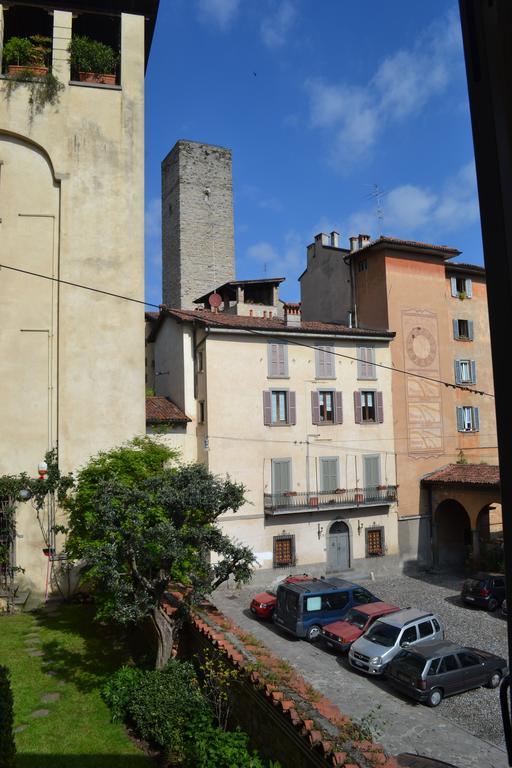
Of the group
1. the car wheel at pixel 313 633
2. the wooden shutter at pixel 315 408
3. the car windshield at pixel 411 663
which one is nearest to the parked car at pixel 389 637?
the car windshield at pixel 411 663

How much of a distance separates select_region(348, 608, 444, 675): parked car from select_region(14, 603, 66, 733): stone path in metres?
7.96

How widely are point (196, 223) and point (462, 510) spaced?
3323 cm

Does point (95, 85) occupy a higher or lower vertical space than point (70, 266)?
higher

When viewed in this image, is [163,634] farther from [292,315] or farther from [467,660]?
[292,315]

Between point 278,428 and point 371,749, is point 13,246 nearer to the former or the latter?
point 278,428

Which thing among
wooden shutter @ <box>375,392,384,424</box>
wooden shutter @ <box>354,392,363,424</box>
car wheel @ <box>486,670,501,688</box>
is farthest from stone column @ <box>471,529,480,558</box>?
car wheel @ <box>486,670,501,688</box>

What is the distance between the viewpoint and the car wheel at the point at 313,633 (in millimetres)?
18641

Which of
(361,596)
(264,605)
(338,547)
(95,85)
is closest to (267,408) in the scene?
(338,547)

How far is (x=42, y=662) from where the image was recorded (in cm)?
1314

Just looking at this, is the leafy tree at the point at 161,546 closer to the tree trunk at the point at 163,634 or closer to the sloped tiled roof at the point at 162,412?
the tree trunk at the point at 163,634

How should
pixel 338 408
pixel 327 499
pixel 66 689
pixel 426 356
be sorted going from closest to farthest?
pixel 66 689 → pixel 327 499 → pixel 338 408 → pixel 426 356

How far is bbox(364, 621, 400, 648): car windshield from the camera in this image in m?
16.1

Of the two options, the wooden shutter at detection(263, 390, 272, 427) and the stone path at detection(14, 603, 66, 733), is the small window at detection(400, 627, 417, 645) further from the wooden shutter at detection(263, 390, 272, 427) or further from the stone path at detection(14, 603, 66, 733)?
the wooden shutter at detection(263, 390, 272, 427)

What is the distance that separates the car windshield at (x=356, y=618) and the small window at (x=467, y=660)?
13.2ft
